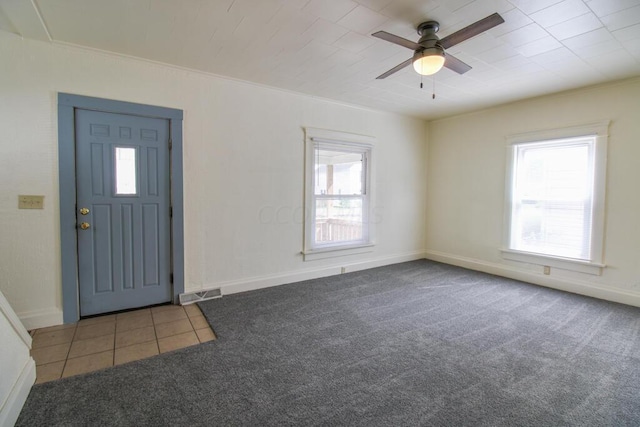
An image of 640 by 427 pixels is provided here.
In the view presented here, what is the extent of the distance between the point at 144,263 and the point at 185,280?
46 centimetres

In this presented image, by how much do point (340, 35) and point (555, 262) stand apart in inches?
157

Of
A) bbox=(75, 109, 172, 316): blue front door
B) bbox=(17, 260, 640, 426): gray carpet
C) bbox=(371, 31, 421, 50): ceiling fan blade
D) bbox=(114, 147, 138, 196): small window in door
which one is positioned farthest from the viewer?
bbox=(114, 147, 138, 196): small window in door

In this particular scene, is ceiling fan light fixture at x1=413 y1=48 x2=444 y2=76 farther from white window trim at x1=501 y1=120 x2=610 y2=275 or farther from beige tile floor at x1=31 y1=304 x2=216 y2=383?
beige tile floor at x1=31 y1=304 x2=216 y2=383

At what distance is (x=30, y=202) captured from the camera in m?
2.60

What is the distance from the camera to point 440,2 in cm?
203

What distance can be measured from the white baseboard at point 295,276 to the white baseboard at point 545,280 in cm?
85

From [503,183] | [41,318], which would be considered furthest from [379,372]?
[503,183]

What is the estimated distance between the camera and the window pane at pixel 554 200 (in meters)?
3.69

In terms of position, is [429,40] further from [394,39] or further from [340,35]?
[340,35]

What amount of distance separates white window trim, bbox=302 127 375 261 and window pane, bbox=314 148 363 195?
0.14m

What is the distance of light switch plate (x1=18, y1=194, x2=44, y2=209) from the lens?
8.41ft

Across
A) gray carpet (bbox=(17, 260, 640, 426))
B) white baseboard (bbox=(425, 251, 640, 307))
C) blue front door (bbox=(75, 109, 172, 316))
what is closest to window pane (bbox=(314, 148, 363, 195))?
gray carpet (bbox=(17, 260, 640, 426))

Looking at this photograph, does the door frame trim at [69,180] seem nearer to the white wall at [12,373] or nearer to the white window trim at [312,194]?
the white wall at [12,373]

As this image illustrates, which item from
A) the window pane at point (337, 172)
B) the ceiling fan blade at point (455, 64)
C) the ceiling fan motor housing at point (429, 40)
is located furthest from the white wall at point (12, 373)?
the ceiling fan blade at point (455, 64)
